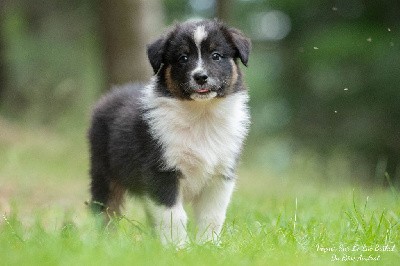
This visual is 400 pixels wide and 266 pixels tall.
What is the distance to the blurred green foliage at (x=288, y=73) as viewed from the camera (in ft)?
47.4

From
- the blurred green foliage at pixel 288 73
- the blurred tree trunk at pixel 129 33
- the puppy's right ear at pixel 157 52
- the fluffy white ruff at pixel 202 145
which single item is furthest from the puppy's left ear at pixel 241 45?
the blurred green foliage at pixel 288 73

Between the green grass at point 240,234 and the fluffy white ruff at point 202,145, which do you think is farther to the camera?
the fluffy white ruff at point 202,145

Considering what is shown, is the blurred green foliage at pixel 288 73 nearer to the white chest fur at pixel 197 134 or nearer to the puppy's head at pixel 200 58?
the white chest fur at pixel 197 134

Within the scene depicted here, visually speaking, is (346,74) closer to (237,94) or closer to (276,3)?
(276,3)

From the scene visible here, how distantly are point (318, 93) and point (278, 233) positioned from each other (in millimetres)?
11753

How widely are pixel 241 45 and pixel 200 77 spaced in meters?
0.58

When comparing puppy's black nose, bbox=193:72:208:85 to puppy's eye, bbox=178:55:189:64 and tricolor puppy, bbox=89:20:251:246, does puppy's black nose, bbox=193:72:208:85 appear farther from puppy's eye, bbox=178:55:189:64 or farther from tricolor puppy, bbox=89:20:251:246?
puppy's eye, bbox=178:55:189:64

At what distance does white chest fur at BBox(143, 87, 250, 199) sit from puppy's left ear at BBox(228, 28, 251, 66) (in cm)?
31

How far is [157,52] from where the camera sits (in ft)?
20.1

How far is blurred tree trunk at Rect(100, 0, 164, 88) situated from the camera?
34.7 ft

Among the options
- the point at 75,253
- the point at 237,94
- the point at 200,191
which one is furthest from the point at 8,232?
the point at 237,94

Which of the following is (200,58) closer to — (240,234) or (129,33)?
(240,234)

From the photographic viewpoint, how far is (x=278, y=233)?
17.6ft

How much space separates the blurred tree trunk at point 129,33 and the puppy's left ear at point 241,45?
14.6ft
